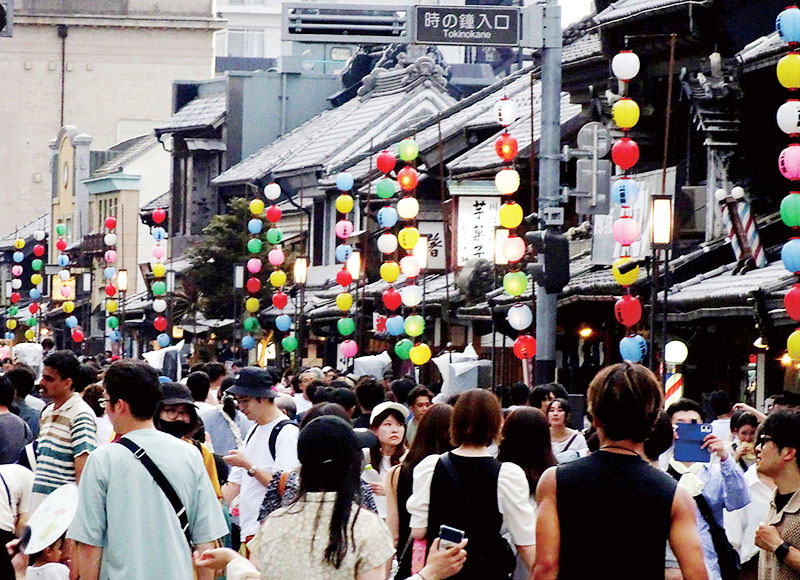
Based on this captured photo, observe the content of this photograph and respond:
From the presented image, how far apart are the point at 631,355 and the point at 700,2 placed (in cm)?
674

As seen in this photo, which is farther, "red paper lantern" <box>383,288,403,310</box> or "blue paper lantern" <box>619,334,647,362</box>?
"red paper lantern" <box>383,288,403,310</box>

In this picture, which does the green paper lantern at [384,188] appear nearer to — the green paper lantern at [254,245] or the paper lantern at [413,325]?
the paper lantern at [413,325]

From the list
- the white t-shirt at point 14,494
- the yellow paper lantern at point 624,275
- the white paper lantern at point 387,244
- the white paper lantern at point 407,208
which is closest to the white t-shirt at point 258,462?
the white t-shirt at point 14,494

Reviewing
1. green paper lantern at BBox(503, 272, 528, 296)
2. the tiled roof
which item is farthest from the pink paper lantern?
the tiled roof

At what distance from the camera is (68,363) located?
33.2 feet

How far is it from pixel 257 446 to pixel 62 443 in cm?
161

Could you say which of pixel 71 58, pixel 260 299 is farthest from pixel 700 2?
pixel 71 58

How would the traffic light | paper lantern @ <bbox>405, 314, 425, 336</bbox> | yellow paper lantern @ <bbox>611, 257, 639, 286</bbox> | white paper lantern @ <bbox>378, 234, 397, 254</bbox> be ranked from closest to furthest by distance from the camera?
the traffic light, yellow paper lantern @ <bbox>611, 257, 639, 286</bbox>, paper lantern @ <bbox>405, 314, 425, 336</bbox>, white paper lantern @ <bbox>378, 234, 397, 254</bbox>

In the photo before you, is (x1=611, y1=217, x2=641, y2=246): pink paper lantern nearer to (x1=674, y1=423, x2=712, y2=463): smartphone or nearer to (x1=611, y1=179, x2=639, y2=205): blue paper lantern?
(x1=611, y1=179, x2=639, y2=205): blue paper lantern

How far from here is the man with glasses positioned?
747 centimetres

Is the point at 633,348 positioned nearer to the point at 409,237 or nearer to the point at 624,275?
the point at 624,275

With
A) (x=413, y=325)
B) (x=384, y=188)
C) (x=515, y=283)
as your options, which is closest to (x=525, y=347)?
(x=515, y=283)

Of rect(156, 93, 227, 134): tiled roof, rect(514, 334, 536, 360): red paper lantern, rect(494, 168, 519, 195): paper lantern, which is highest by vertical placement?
rect(156, 93, 227, 134): tiled roof

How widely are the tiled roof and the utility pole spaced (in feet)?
121
